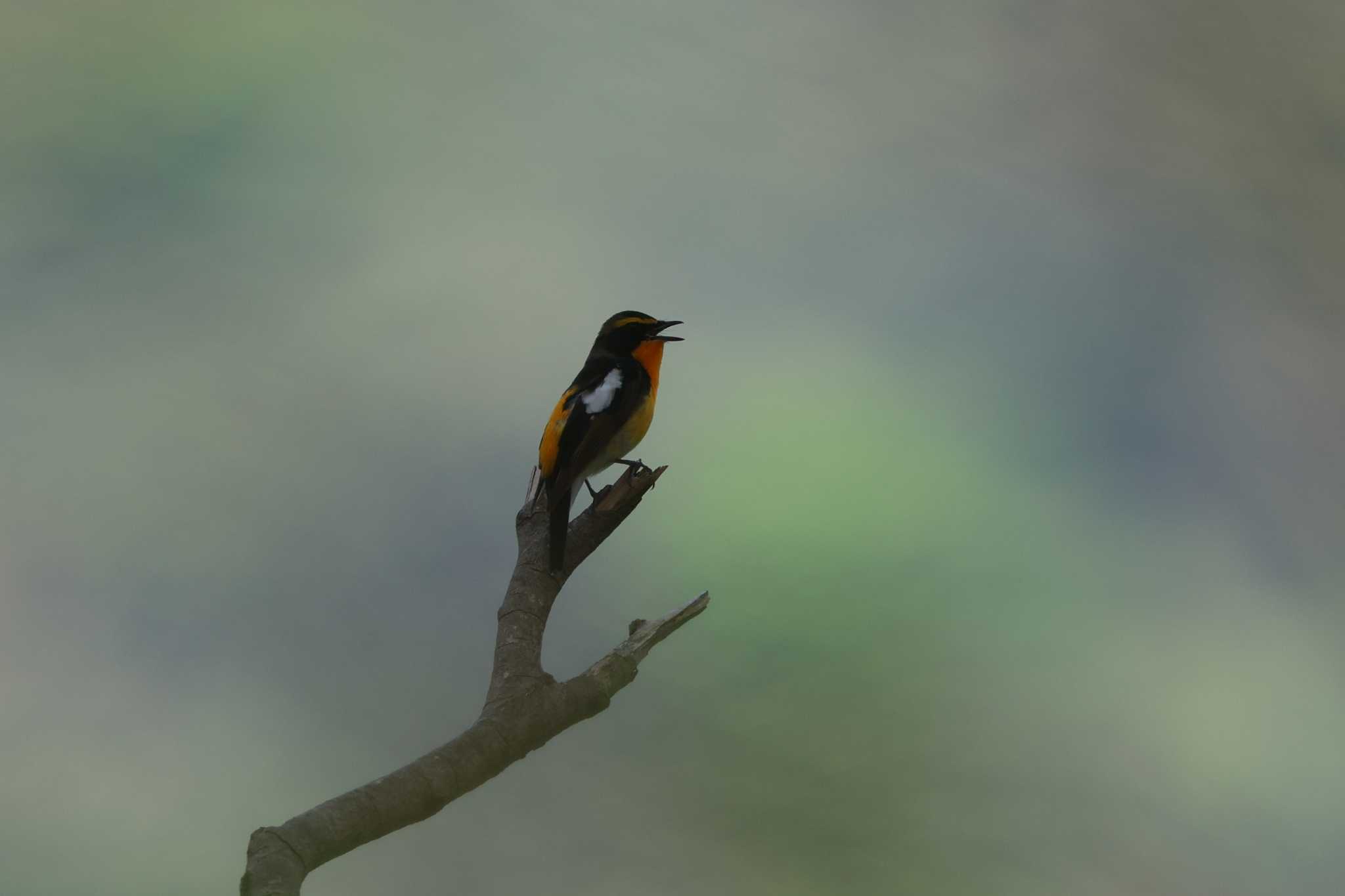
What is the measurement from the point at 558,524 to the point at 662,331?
5.83 ft

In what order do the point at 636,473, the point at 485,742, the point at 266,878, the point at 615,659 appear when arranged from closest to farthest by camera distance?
the point at 266,878, the point at 485,742, the point at 615,659, the point at 636,473

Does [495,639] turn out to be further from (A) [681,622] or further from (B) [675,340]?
(B) [675,340]

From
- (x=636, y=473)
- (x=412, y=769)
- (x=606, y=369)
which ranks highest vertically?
(x=606, y=369)

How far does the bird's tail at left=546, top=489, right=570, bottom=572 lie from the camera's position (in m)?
5.27

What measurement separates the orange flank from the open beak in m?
0.75

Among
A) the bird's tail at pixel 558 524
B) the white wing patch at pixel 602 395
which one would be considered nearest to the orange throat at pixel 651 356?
the white wing patch at pixel 602 395

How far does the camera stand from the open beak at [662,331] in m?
6.68

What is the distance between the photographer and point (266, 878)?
3.33 m

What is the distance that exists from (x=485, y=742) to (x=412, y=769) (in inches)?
14.2

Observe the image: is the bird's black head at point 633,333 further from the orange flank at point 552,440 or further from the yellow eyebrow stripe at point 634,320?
the orange flank at point 552,440

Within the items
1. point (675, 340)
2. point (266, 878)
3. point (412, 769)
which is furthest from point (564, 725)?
point (675, 340)

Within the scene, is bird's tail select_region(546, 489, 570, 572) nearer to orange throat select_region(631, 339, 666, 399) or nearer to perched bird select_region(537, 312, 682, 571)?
perched bird select_region(537, 312, 682, 571)

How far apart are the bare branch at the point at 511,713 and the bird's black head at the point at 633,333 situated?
1011mm

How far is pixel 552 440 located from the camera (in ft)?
19.2
